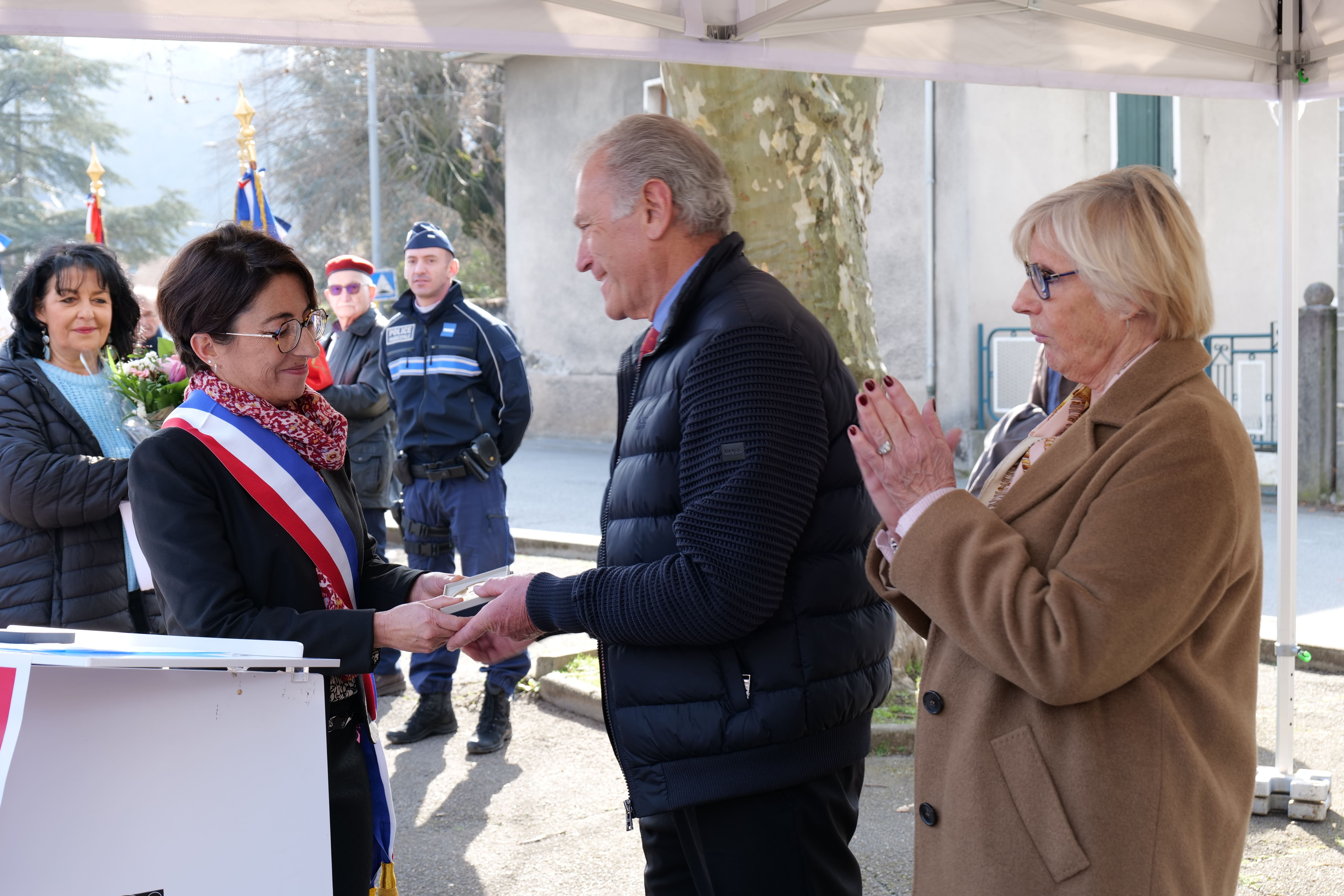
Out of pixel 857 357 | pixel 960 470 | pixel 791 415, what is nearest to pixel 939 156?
pixel 960 470

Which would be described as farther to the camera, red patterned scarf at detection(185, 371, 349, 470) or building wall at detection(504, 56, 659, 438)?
building wall at detection(504, 56, 659, 438)

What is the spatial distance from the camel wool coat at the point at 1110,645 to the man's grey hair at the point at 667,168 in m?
0.86

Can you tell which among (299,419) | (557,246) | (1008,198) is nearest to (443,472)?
(299,419)

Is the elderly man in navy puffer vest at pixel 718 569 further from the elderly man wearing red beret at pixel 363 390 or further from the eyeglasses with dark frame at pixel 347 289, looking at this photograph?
the eyeglasses with dark frame at pixel 347 289

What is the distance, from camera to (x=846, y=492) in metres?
2.36

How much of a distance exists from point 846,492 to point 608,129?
90cm

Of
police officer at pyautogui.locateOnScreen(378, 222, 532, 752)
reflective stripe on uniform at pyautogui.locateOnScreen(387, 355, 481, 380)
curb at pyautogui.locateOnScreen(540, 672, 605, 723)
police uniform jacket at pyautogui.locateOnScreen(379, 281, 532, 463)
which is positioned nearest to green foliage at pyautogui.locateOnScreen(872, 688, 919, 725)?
curb at pyautogui.locateOnScreen(540, 672, 605, 723)

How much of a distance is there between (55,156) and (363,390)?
3791 cm

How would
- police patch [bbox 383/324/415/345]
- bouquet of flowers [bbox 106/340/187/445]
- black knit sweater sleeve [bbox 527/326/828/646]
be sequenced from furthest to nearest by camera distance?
police patch [bbox 383/324/415/345]
bouquet of flowers [bbox 106/340/187/445]
black knit sweater sleeve [bbox 527/326/828/646]

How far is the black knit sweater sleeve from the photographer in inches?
83.6

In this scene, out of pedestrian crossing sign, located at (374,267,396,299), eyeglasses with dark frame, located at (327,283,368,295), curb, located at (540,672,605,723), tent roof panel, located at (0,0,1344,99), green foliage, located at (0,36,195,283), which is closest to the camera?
A: tent roof panel, located at (0,0,1344,99)

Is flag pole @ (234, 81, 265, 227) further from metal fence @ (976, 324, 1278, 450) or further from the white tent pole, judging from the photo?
metal fence @ (976, 324, 1278, 450)

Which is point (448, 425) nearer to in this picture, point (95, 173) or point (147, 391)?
point (147, 391)

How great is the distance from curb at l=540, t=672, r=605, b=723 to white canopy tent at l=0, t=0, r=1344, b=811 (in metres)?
2.92
